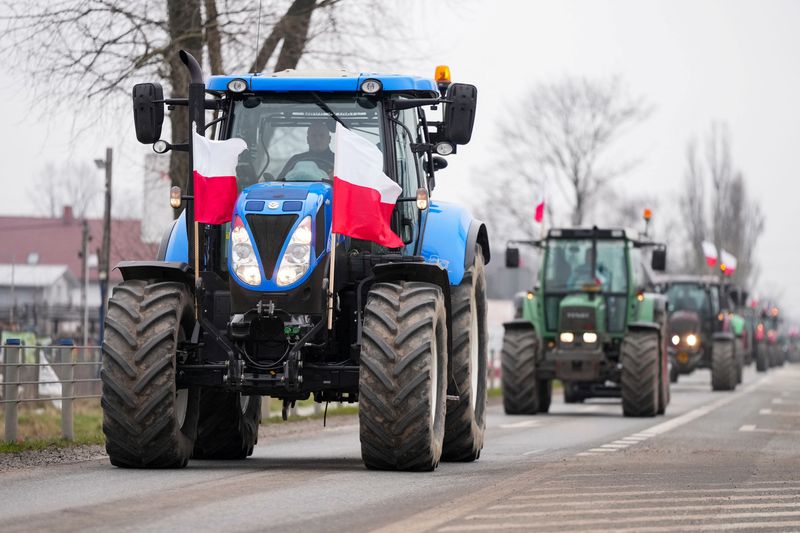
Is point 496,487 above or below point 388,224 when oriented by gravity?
below

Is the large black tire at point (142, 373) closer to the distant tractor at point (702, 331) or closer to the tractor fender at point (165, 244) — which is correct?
the tractor fender at point (165, 244)

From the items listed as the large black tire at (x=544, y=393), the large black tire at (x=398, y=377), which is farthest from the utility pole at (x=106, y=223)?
the large black tire at (x=398, y=377)

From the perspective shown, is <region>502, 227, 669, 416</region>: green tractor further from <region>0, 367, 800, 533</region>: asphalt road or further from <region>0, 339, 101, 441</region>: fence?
<region>0, 367, 800, 533</region>: asphalt road

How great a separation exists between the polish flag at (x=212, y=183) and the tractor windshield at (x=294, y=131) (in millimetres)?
333

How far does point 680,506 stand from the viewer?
33.1ft

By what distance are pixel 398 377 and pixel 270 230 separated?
145 cm

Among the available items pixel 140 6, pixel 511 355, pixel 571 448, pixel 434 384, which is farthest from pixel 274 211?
pixel 511 355

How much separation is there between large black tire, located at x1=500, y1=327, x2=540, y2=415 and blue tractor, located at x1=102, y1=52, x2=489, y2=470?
1250 centimetres

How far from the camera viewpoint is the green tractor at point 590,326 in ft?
84.0

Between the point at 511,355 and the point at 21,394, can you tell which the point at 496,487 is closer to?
the point at 21,394

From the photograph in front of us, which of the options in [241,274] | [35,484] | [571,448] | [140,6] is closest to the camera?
[35,484]

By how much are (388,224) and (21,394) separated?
6.68 metres

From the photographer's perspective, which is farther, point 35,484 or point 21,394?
point 21,394

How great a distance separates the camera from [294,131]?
13000 millimetres
